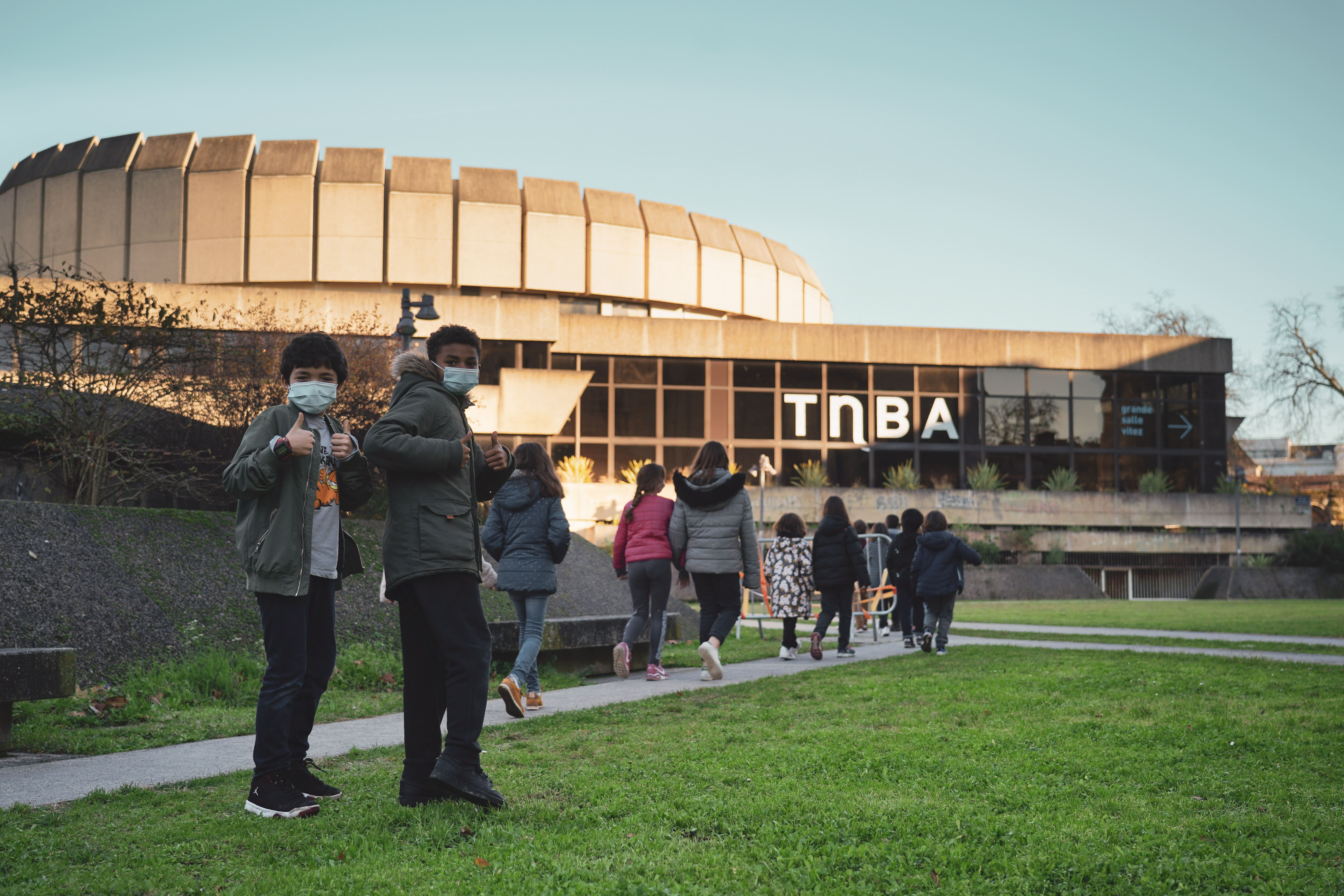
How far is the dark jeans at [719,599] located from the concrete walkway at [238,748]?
1.45 feet

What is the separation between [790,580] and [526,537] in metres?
4.74

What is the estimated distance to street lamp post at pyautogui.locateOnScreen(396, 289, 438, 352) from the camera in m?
16.4

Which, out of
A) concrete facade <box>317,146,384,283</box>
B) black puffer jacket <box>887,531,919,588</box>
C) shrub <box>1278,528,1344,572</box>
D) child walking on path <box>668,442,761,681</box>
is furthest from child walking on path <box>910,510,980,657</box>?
concrete facade <box>317,146,384,283</box>

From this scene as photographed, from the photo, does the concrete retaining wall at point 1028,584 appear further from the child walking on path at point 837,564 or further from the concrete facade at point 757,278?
the concrete facade at point 757,278

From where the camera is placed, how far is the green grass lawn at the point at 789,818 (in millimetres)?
3510

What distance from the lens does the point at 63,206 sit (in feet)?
145

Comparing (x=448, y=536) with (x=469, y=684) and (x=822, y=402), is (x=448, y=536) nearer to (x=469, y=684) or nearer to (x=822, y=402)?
(x=469, y=684)

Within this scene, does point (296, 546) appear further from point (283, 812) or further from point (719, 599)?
point (719, 599)

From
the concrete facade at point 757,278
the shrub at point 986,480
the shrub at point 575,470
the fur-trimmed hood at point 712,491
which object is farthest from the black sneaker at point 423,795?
the concrete facade at point 757,278

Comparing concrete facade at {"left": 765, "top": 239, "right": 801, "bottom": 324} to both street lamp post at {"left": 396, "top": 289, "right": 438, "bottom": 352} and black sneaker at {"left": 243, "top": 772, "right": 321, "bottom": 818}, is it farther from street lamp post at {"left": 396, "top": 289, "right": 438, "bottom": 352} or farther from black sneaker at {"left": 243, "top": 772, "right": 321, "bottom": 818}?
black sneaker at {"left": 243, "top": 772, "right": 321, "bottom": 818}

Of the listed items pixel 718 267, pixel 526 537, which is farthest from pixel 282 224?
pixel 526 537

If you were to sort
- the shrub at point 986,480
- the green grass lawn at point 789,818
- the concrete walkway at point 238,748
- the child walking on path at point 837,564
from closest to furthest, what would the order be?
the green grass lawn at point 789,818 → the concrete walkway at point 238,748 → the child walking on path at point 837,564 → the shrub at point 986,480

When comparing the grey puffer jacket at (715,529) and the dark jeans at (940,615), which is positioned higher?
the grey puffer jacket at (715,529)

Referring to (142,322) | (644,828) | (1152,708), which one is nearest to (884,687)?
(1152,708)
